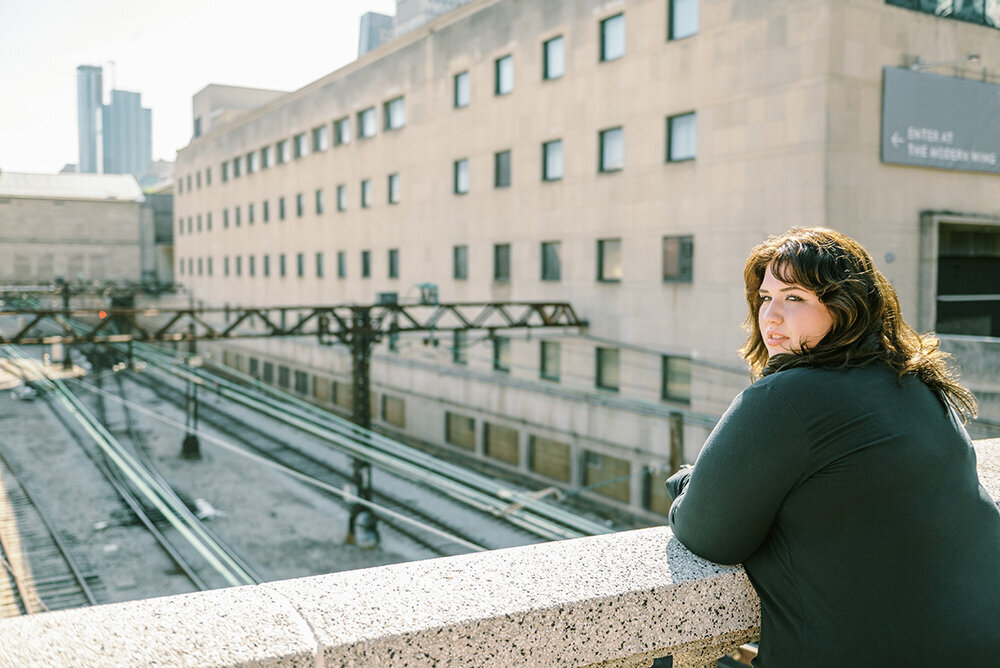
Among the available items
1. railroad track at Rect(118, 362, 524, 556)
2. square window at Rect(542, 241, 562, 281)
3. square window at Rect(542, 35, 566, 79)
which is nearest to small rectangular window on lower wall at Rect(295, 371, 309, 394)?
railroad track at Rect(118, 362, 524, 556)

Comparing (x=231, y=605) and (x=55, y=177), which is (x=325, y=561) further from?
(x=55, y=177)

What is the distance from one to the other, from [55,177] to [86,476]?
254 ft

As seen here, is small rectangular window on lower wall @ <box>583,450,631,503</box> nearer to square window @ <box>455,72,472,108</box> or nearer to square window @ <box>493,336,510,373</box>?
square window @ <box>493,336,510,373</box>

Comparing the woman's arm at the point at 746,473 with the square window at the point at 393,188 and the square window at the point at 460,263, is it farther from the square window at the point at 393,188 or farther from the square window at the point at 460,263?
the square window at the point at 393,188

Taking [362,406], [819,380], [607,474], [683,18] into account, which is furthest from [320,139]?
[819,380]

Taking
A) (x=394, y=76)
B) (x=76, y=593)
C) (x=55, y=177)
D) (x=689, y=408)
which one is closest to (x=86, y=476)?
(x=76, y=593)

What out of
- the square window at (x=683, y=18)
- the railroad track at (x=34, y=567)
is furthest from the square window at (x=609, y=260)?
the railroad track at (x=34, y=567)

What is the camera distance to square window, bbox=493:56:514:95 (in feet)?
90.8

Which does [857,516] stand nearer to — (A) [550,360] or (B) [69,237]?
(A) [550,360]

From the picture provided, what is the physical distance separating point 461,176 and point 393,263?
20.7 ft

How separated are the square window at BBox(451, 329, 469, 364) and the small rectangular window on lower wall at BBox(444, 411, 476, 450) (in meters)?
2.14

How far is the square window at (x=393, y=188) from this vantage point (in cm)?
3462

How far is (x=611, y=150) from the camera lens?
24.0 meters

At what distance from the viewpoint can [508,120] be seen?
2764 centimetres
